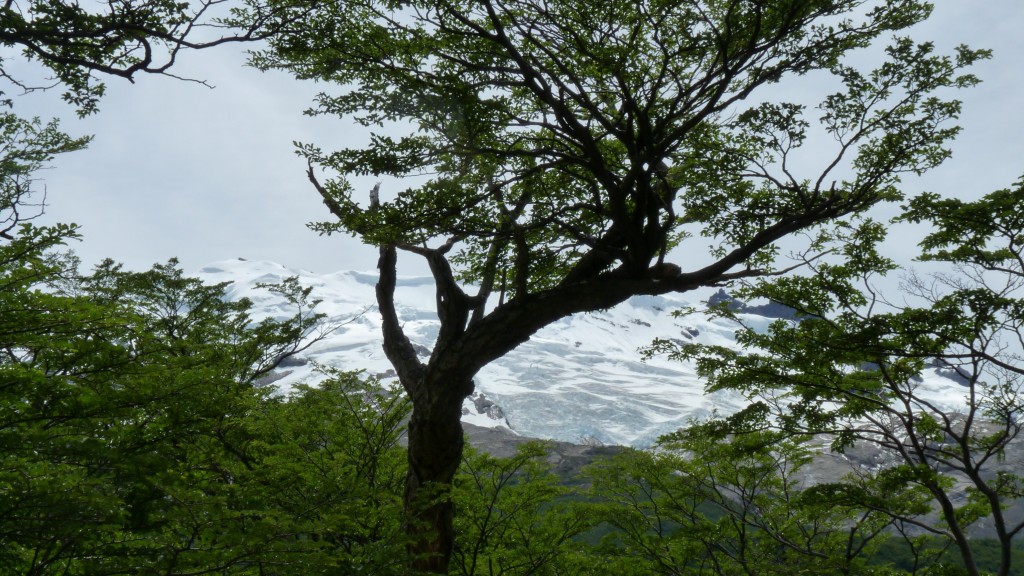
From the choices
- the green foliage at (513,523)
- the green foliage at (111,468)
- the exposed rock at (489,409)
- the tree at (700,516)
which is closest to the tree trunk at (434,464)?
the green foliage at (111,468)

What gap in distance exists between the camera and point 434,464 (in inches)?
217

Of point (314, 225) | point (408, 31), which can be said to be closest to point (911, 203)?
point (408, 31)

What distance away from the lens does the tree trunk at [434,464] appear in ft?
17.3

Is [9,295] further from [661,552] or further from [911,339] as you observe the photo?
[661,552]

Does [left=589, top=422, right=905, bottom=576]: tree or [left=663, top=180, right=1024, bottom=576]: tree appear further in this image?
[left=589, top=422, right=905, bottom=576]: tree

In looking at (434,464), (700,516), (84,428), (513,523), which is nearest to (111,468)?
(84,428)

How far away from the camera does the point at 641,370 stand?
8500 centimetres

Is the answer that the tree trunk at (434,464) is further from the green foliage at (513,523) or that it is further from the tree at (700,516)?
the tree at (700,516)

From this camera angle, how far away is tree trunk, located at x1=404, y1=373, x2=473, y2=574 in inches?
207

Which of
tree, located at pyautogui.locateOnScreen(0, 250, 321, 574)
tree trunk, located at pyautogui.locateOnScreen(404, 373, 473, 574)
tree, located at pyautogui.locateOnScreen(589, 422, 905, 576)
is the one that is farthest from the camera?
tree, located at pyautogui.locateOnScreen(589, 422, 905, 576)

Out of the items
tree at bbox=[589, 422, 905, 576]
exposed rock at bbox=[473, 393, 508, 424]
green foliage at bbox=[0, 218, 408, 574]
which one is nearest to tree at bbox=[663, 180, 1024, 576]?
tree at bbox=[589, 422, 905, 576]

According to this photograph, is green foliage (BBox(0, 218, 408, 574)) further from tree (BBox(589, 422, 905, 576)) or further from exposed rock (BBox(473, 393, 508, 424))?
exposed rock (BBox(473, 393, 508, 424))

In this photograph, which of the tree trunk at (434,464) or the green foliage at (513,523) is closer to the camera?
the tree trunk at (434,464)

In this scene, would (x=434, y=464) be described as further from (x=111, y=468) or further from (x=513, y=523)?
(x=513, y=523)
